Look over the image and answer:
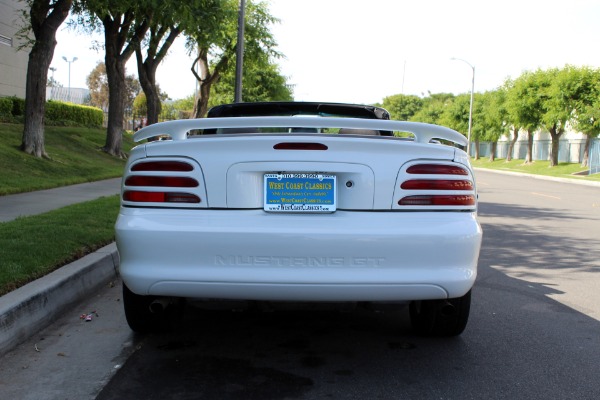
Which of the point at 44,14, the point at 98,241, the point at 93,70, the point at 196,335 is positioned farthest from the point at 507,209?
the point at 93,70

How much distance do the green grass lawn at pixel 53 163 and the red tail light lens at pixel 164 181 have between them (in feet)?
29.2

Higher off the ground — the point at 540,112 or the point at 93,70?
the point at 93,70

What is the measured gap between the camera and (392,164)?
10.9 feet

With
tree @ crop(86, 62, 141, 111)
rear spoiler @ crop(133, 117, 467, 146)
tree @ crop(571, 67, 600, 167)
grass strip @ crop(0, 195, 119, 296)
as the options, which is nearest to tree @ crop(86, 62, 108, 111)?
tree @ crop(86, 62, 141, 111)

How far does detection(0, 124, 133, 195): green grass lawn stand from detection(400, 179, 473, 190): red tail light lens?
9834 millimetres

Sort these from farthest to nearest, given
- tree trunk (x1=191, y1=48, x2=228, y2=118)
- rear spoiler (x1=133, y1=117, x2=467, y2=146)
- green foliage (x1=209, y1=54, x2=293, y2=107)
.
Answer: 1. green foliage (x1=209, y1=54, x2=293, y2=107)
2. tree trunk (x1=191, y1=48, x2=228, y2=118)
3. rear spoiler (x1=133, y1=117, x2=467, y2=146)

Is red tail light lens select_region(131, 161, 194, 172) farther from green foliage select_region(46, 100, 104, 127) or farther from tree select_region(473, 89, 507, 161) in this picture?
tree select_region(473, 89, 507, 161)

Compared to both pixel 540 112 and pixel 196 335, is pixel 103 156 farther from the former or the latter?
pixel 540 112

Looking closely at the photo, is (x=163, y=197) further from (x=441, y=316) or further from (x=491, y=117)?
(x=491, y=117)

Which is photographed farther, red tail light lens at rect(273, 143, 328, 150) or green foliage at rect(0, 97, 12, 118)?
green foliage at rect(0, 97, 12, 118)

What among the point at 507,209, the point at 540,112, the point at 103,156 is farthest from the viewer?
the point at 540,112

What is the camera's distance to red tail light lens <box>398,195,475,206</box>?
10.9 ft

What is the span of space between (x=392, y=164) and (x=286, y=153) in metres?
0.59

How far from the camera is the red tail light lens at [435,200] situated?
332cm
